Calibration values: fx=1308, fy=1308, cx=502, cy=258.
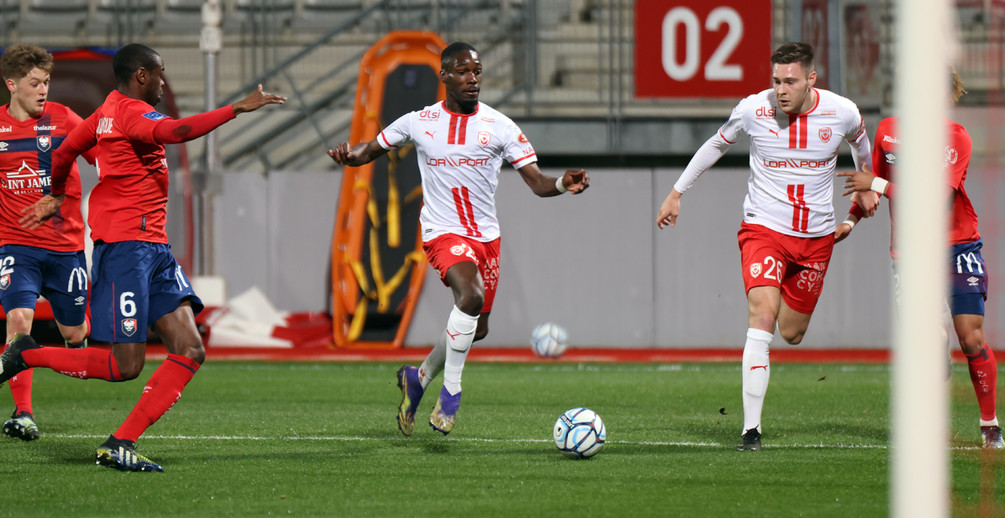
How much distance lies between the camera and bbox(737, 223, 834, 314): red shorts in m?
7.07

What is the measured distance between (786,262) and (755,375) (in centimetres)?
70

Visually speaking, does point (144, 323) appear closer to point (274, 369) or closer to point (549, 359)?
point (274, 369)

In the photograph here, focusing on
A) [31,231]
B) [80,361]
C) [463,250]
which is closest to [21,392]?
[31,231]

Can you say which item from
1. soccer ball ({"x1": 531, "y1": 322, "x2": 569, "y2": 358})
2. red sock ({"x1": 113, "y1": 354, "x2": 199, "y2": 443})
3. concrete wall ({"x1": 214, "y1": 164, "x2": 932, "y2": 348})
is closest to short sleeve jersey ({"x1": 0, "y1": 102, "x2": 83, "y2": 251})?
red sock ({"x1": 113, "y1": 354, "x2": 199, "y2": 443})

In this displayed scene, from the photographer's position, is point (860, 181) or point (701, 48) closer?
point (860, 181)

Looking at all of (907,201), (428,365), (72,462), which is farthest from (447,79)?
(907,201)

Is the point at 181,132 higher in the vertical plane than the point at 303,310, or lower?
higher

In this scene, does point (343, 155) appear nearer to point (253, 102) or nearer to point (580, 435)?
point (253, 102)

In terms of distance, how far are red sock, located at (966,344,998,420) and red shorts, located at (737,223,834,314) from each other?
924 mm

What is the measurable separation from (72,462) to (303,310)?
926 centimetres

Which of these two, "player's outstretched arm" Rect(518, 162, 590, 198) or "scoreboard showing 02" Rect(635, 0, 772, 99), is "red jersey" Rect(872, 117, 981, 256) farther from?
"scoreboard showing 02" Rect(635, 0, 772, 99)

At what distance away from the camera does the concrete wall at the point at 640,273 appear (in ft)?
49.0

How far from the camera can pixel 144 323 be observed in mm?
6125

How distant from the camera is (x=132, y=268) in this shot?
20.0ft
